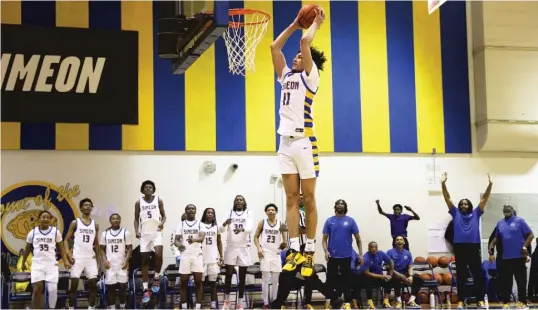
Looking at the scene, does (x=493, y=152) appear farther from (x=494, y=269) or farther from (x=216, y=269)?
(x=216, y=269)

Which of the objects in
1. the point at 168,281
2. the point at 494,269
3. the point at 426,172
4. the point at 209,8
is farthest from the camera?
the point at 426,172

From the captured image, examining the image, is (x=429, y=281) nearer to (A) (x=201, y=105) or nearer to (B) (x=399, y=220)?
(B) (x=399, y=220)

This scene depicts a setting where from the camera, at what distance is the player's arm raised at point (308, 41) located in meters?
6.11

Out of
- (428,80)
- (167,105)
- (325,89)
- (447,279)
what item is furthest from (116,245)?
(428,80)

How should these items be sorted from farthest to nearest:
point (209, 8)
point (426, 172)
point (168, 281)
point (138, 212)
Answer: point (426, 172) < point (168, 281) < point (138, 212) < point (209, 8)

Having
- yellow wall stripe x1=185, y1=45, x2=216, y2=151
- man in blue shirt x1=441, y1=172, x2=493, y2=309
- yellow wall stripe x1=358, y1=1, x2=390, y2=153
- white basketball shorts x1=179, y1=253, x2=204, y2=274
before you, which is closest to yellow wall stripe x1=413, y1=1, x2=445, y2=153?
yellow wall stripe x1=358, y1=1, x2=390, y2=153

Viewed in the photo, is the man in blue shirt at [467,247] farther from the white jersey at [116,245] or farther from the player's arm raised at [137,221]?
the white jersey at [116,245]

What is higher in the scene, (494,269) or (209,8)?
(209,8)

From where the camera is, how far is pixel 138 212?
12.7 metres

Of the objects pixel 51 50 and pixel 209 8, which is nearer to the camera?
pixel 209 8

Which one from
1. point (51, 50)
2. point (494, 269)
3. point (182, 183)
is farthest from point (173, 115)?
point (494, 269)

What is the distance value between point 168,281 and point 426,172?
634cm

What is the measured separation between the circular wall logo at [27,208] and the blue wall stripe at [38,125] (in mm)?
777

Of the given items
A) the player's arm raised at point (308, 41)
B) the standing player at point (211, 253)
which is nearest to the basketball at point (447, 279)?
the standing player at point (211, 253)
